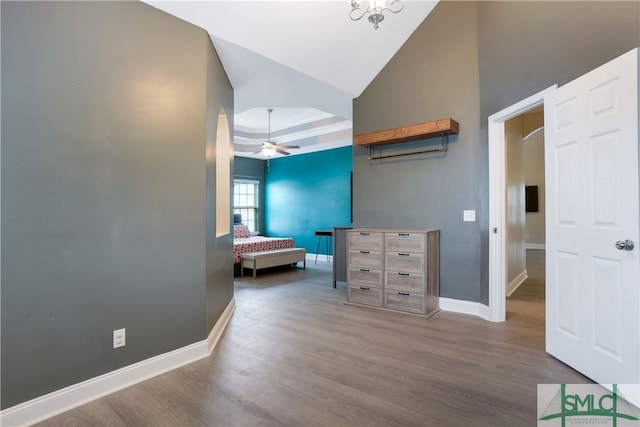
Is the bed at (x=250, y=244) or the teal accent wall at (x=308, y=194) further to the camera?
the teal accent wall at (x=308, y=194)

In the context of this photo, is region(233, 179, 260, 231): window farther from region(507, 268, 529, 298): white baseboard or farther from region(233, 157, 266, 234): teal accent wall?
region(507, 268, 529, 298): white baseboard

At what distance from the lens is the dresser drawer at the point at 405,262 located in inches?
133

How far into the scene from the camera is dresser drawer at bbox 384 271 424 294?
3.38 metres

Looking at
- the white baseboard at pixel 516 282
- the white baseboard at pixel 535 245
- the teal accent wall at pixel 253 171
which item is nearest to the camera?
the white baseboard at pixel 516 282

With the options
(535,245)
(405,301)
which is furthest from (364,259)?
(535,245)

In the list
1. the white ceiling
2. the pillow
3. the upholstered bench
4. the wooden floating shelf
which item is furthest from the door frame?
the pillow

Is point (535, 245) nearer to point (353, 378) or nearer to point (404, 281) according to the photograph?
point (404, 281)

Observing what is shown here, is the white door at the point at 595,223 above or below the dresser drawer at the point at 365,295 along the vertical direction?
above

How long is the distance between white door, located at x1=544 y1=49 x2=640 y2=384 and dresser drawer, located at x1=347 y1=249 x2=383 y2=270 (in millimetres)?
1616

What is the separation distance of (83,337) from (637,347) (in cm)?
317

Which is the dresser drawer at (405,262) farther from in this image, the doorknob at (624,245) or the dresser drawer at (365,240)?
the doorknob at (624,245)

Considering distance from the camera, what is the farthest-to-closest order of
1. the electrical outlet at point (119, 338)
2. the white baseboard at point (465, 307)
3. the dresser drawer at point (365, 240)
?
the dresser drawer at point (365, 240) < the white baseboard at point (465, 307) < the electrical outlet at point (119, 338)
